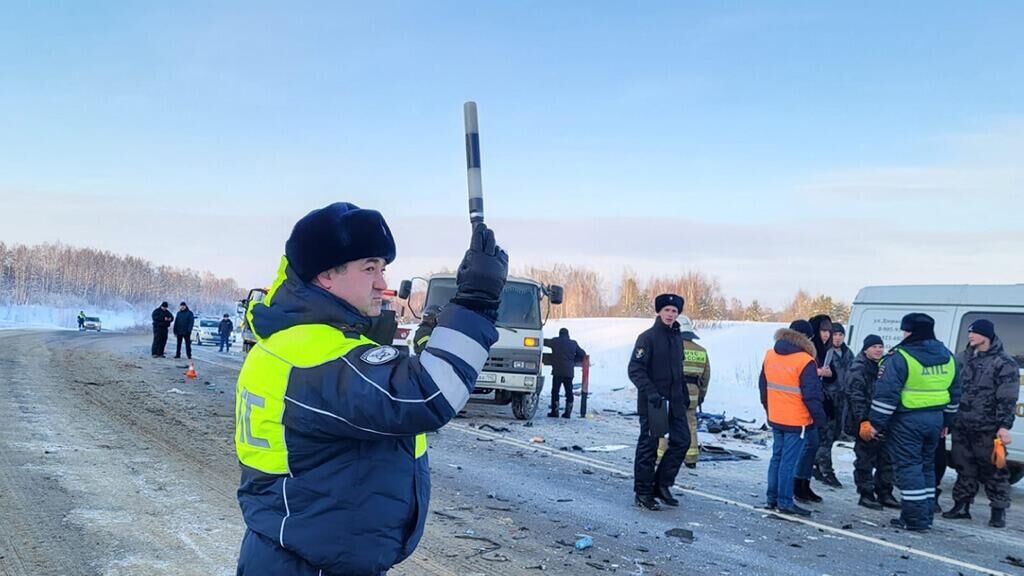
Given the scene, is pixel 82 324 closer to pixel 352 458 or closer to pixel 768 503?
pixel 768 503

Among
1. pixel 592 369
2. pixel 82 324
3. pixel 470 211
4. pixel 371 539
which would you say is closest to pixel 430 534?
pixel 470 211

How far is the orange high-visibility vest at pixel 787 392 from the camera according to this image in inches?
313

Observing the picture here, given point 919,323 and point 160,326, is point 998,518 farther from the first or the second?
point 160,326

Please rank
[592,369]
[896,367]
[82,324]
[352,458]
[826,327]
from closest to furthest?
[352,458]
[896,367]
[826,327]
[592,369]
[82,324]

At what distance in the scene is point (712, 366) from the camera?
101 ft

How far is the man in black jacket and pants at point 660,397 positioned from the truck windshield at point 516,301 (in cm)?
623

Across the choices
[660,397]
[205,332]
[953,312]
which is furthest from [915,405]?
[205,332]

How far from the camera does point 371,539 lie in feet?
6.61

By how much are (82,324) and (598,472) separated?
192 ft

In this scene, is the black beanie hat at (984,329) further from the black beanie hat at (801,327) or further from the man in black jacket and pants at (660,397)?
the man in black jacket and pants at (660,397)

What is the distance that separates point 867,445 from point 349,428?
27.8ft

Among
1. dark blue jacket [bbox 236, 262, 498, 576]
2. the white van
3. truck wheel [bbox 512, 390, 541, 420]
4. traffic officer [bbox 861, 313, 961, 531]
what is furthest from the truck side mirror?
dark blue jacket [bbox 236, 262, 498, 576]

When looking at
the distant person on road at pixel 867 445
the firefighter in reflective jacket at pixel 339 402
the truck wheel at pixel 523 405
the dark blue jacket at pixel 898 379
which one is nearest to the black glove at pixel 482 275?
the firefighter in reflective jacket at pixel 339 402

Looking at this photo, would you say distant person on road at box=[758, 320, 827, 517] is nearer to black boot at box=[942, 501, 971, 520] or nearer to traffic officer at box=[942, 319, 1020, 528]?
black boot at box=[942, 501, 971, 520]
